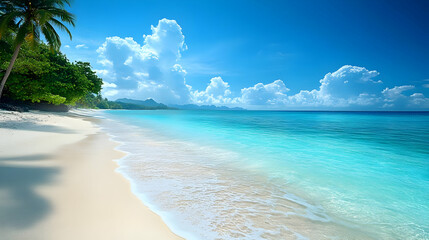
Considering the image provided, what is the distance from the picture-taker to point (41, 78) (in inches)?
973

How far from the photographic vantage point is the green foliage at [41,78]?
20.2m

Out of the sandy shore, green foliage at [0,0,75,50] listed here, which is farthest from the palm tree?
the sandy shore

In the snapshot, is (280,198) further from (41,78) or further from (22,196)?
(41,78)

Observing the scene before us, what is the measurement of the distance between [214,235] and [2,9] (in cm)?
2415

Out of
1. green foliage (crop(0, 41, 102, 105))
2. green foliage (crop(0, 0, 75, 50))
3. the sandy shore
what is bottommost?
the sandy shore

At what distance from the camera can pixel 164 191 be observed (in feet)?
15.4

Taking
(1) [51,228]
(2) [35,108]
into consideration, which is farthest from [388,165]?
(2) [35,108]

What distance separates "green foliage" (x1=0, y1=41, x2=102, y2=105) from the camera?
20.2m

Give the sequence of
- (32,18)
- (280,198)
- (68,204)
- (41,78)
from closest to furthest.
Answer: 1. (68,204)
2. (280,198)
3. (32,18)
4. (41,78)

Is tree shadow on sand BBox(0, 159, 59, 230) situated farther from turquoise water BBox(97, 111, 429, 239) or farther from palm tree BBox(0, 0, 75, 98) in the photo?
palm tree BBox(0, 0, 75, 98)

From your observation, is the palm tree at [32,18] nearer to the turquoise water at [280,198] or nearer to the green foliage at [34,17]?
the green foliage at [34,17]

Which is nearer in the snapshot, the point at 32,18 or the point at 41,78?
the point at 32,18

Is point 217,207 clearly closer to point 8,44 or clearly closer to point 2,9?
point 2,9

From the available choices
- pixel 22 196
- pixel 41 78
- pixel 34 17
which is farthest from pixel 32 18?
pixel 22 196
